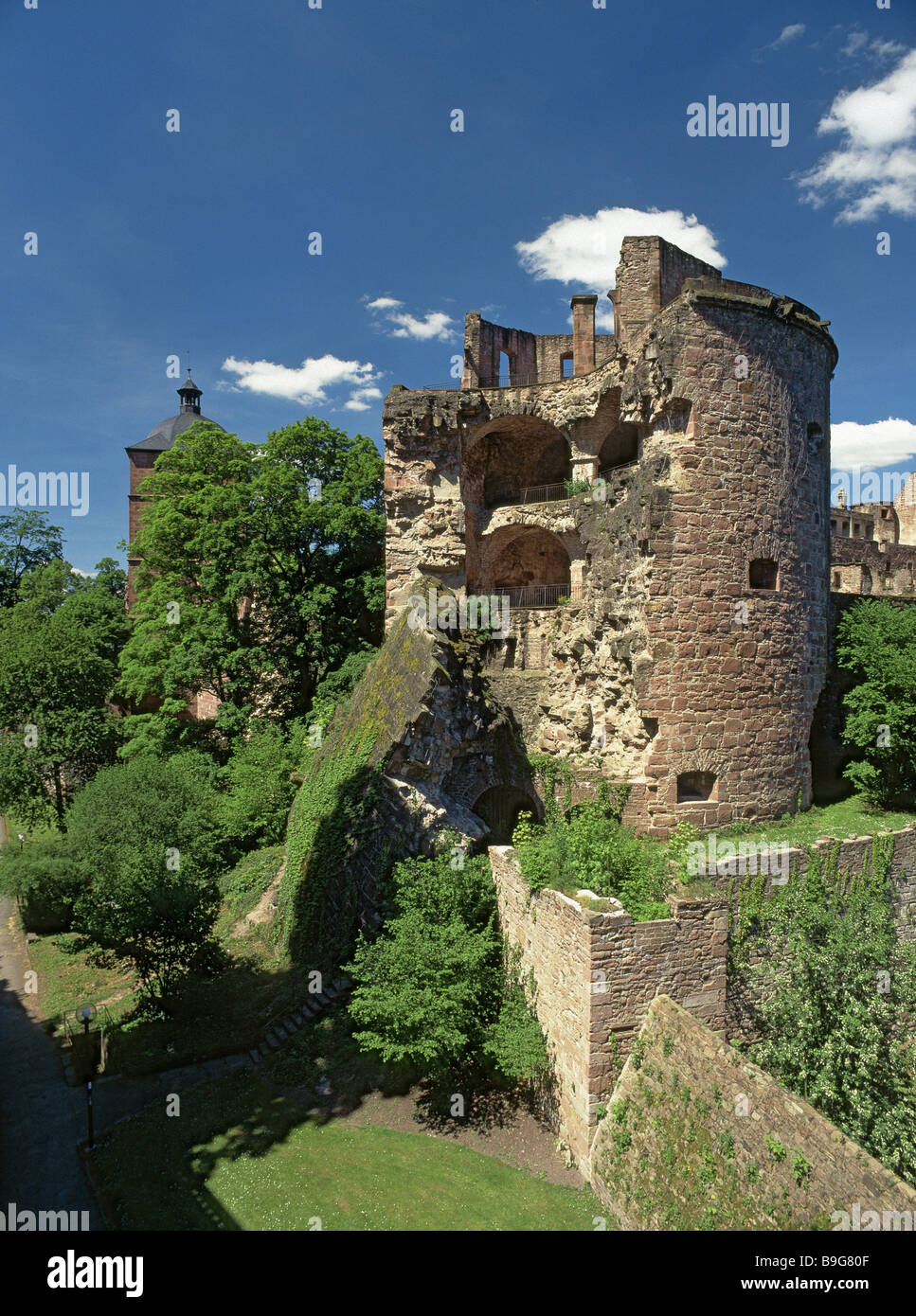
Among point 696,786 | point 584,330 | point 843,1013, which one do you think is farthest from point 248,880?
point 584,330

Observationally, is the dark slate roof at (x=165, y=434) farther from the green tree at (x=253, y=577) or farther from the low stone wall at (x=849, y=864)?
the low stone wall at (x=849, y=864)

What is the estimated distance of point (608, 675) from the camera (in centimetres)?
1436

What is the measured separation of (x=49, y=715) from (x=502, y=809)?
1427 centimetres

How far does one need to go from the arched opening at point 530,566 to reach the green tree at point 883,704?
962 centimetres

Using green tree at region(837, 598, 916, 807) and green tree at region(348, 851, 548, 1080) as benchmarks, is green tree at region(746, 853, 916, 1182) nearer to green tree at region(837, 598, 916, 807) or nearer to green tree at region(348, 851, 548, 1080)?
green tree at region(348, 851, 548, 1080)

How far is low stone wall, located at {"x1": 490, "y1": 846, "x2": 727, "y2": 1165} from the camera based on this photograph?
884 centimetres

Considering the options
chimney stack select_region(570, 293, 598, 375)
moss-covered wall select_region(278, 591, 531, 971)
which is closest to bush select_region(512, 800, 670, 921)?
moss-covered wall select_region(278, 591, 531, 971)

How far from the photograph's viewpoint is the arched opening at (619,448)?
2202 centimetres

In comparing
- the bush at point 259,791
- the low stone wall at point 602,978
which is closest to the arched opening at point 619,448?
the bush at point 259,791

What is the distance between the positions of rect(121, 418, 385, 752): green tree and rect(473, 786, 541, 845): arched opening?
22.9 feet

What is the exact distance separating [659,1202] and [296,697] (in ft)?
52.1

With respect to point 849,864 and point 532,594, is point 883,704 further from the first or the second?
point 532,594

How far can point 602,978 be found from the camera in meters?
8.84
